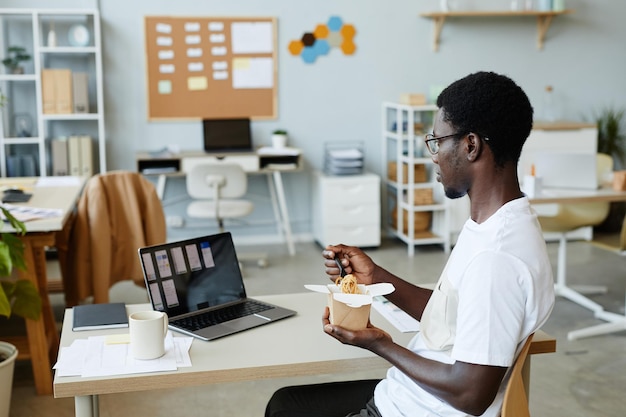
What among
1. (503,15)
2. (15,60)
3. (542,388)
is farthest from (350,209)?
(542,388)

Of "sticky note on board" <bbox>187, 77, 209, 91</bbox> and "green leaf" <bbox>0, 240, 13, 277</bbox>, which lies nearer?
"green leaf" <bbox>0, 240, 13, 277</bbox>

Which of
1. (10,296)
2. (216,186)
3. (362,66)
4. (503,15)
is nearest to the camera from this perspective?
(10,296)

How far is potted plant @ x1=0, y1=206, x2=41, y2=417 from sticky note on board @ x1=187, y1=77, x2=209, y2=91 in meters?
2.94

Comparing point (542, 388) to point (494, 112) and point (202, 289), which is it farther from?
point (494, 112)

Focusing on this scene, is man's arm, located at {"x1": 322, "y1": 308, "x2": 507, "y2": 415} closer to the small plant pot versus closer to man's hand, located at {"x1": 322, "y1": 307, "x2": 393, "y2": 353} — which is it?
man's hand, located at {"x1": 322, "y1": 307, "x2": 393, "y2": 353}

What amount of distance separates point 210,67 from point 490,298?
15.7 ft

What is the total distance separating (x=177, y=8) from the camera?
18.9 feet

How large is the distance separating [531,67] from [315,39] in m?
1.86

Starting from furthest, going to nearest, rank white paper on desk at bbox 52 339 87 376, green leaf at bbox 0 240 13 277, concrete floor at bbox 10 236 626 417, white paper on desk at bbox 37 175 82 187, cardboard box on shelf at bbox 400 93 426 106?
cardboard box on shelf at bbox 400 93 426 106, white paper on desk at bbox 37 175 82 187, concrete floor at bbox 10 236 626 417, green leaf at bbox 0 240 13 277, white paper on desk at bbox 52 339 87 376

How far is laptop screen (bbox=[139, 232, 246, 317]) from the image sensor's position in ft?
6.34

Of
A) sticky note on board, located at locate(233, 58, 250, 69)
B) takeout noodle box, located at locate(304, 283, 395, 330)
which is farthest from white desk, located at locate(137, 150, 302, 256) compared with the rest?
takeout noodle box, located at locate(304, 283, 395, 330)

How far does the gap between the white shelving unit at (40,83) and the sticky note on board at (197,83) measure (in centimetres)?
69

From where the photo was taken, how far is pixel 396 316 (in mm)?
1977

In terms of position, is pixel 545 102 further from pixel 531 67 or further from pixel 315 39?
pixel 315 39
